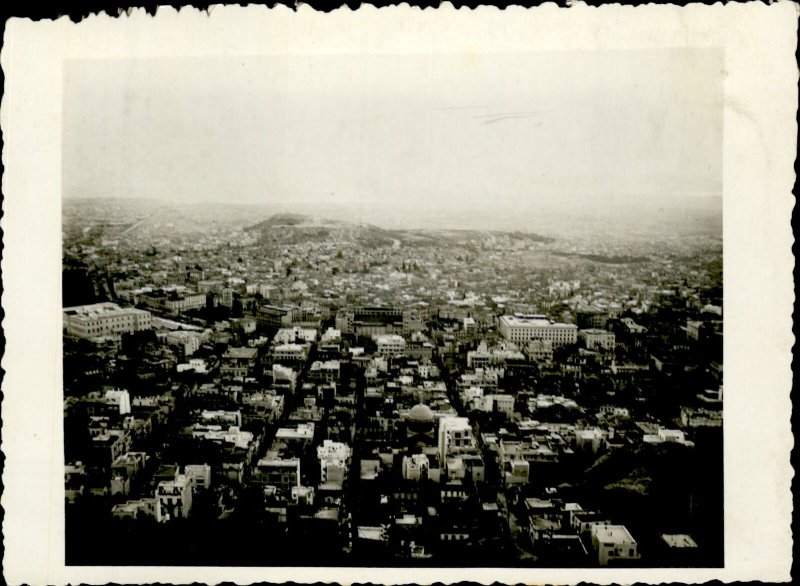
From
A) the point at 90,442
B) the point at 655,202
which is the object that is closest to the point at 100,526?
the point at 90,442

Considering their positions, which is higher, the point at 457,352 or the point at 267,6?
the point at 267,6

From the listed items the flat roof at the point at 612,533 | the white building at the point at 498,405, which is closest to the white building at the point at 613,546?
the flat roof at the point at 612,533

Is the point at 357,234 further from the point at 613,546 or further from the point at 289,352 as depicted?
the point at 613,546

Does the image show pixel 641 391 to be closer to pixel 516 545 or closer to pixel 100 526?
pixel 516 545

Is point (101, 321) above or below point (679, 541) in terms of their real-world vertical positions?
above

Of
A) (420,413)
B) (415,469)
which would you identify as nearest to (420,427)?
(420,413)

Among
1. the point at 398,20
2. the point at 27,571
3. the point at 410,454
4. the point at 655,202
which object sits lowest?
the point at 27,571
